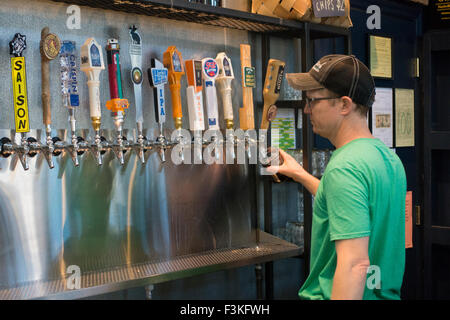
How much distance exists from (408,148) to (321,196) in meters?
2.28

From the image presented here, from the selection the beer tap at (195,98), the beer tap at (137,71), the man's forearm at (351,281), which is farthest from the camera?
the beer tap at (195,98)

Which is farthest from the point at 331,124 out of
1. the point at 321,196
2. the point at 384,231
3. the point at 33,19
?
the point at 33,19

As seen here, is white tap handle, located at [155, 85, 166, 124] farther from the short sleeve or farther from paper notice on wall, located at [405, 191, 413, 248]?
paper notice on wall, located at [405, 191, 413, 248]

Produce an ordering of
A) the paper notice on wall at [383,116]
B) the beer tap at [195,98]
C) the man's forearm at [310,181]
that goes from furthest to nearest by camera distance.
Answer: the paper notice on wall at [383,116], the beer tap at [195,98], the man's forearm at [310,181]

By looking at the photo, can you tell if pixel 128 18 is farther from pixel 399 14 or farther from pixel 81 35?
pixel 399 14

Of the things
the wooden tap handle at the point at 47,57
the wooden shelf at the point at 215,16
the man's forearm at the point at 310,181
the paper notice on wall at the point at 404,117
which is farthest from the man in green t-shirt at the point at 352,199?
the paper notice on wall at the point at 404,117

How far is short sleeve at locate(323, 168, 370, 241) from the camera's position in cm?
142

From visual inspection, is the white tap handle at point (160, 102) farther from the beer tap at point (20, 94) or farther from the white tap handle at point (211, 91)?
the beer tap at point (20, 94)

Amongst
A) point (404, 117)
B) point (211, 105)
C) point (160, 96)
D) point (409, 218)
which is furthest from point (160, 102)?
point (409, 218)

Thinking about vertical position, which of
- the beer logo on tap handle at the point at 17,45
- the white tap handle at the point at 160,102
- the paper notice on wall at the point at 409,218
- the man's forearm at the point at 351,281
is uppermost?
the beer logo on tap handle at the point at 17,45

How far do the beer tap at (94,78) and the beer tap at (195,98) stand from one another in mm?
425

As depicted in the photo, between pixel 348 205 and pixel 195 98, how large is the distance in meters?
1.14

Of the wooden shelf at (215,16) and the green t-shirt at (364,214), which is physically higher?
the wooden shelf at (215,16)

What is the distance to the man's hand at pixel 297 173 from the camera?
204cm
